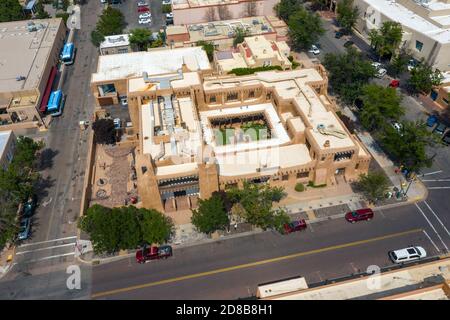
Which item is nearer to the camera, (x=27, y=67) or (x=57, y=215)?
(x=57, y=215)

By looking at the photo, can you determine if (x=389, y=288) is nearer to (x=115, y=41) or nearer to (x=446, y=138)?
(x=446, y=138)

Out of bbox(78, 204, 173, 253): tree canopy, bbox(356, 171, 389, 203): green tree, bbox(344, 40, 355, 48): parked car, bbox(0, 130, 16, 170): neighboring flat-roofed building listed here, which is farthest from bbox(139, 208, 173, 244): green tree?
bbox(344, 40, 355, 48): parked car

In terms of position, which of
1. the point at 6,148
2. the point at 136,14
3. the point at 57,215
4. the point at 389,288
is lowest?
the point at 57,215

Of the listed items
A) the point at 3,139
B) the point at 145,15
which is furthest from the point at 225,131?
the point at 145,15

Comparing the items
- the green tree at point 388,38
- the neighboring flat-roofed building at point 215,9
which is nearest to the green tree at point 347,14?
the green tree at point 388,38

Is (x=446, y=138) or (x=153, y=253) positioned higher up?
(x=446, y=138)

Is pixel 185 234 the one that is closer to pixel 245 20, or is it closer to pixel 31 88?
pixel 31 88
